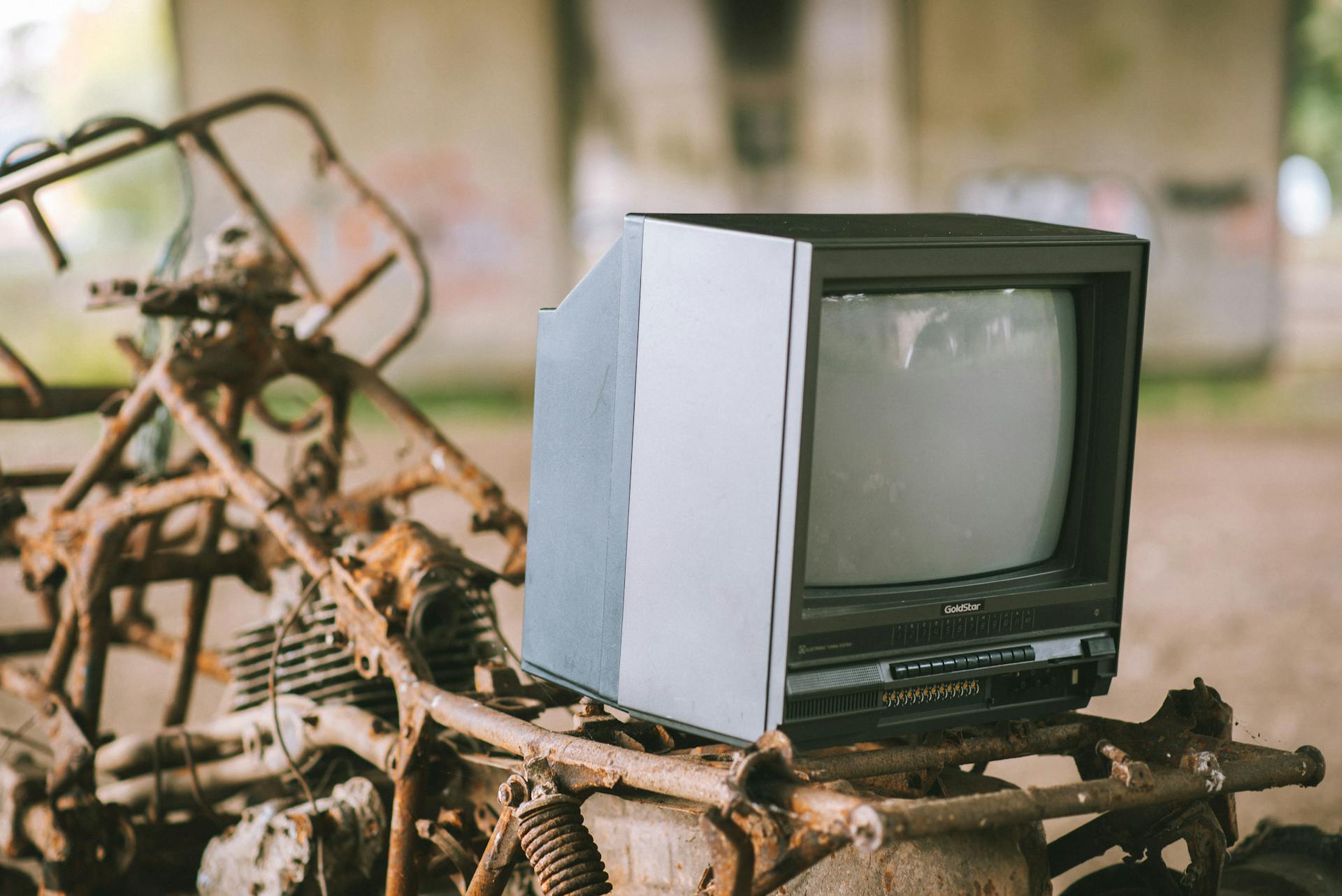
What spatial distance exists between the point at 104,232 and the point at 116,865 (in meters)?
11.9

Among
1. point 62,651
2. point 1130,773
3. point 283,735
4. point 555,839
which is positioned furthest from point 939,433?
point 62,651

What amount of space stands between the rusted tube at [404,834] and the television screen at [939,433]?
810mm

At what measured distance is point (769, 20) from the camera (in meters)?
13.3

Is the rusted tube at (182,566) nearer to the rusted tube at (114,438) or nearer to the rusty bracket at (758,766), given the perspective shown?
the rusted tube at (114,438)

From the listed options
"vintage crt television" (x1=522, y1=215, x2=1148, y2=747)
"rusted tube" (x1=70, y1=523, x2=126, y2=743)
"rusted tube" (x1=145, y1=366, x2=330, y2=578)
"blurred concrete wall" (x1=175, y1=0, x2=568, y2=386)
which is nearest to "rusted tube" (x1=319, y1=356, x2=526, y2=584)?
"rusted tube" (x1=145, y1=366, x2=330, y2=578)

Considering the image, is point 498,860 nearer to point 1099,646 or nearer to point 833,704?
point 833,704

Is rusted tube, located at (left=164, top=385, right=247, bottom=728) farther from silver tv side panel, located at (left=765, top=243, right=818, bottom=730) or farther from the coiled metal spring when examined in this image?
silver tv side panel, located at (left=765, top=243, right=818, bottom=730)

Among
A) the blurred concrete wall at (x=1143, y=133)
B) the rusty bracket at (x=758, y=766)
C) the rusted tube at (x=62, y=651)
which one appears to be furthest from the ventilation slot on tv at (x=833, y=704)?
the blurred concrete wall at (x=1143, y=133)

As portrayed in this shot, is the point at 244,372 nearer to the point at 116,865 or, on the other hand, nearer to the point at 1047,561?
the point at 116,865

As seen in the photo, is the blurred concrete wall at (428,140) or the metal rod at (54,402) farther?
the blurred concrete wall at (428,140)

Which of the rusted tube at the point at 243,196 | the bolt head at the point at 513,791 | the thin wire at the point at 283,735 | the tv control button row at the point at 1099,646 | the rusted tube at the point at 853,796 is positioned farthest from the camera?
the rusted tube at the point at 243,196

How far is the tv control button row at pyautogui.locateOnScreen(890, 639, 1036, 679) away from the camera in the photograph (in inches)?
75.7

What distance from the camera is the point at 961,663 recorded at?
1.97 m

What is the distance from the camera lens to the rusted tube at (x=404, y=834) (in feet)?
7.47
